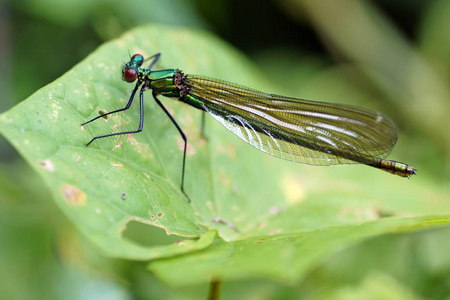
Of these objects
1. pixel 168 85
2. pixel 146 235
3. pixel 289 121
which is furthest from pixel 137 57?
pixel 146 235

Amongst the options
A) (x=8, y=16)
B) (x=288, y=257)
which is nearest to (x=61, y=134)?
(x=288, y=257)

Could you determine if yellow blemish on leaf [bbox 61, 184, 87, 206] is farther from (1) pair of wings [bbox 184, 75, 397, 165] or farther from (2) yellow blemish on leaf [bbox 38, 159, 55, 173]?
(1) pair of wings [bbox 184, 75, 397, 165]

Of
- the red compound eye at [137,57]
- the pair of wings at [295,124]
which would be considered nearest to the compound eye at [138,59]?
the red compound eye at [137,57]

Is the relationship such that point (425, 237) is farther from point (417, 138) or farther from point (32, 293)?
point (32, 293)

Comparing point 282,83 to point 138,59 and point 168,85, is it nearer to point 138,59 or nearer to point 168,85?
point 168,85

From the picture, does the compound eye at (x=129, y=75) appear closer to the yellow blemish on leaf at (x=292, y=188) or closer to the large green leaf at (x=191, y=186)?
the large green leaf at (x=191, y=186)
